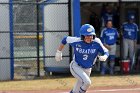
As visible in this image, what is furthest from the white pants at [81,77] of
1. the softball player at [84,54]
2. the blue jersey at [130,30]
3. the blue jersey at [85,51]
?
the blue jersey at [130,30]

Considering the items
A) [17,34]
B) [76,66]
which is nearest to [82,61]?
[76,66]

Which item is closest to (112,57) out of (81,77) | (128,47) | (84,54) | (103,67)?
(103,67)

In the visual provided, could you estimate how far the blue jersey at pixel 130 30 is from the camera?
55.0 ft

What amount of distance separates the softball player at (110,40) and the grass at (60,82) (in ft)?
2.85

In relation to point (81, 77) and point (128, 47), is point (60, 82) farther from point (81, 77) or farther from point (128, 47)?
point (81, 77)

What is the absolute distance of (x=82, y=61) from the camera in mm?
9578

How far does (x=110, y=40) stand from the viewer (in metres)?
Result: 16.3

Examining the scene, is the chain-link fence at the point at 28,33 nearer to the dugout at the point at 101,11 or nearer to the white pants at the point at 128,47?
the dugout at the point at 101,11

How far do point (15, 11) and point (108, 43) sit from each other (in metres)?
3.52

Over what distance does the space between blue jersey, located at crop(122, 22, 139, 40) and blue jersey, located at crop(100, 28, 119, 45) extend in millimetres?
674

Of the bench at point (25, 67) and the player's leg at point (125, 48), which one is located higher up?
the player's leg at point (125, 48)

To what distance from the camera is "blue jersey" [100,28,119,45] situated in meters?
16.2

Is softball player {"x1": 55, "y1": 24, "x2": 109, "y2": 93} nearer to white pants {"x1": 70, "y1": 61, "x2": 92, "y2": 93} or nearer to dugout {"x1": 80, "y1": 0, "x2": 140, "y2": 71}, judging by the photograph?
white pants {"x1": 70, "y1": 61, "x2": 92, "y2": 93}

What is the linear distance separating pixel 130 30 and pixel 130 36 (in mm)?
261
